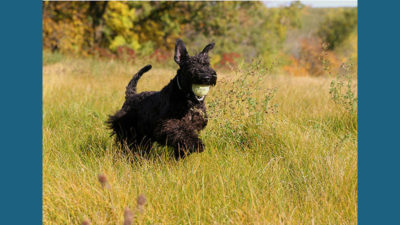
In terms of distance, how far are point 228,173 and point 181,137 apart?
0.58 m

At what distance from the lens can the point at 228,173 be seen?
8.71 ft

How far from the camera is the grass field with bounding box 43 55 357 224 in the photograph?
2232 mm

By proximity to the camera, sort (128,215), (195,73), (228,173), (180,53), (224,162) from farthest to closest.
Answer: (180,53), (224,162), (195,73), (228,173), (128,215)

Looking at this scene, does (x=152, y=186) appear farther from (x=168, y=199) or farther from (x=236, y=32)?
(x=236, y=32)

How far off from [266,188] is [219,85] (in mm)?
1380

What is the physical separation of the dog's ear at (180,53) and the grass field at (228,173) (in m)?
0.67

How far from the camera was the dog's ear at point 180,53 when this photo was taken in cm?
301

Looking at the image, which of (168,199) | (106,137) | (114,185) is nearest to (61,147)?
(106,137)

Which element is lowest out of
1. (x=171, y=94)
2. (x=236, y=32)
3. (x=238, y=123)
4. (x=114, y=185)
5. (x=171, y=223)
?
(x=171, y=223)

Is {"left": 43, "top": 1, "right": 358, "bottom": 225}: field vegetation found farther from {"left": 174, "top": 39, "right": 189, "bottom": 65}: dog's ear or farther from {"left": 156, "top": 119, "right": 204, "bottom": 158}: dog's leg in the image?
{"left": 174, "top": 39, "right": 189, "bottom": 65}: dog's ear

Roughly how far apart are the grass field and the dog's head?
54 centimetres

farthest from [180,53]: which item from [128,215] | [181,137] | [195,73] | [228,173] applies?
[128,215]

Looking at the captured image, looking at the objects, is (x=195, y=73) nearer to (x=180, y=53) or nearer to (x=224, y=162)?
(x=180, y=53)

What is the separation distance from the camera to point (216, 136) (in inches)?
137
